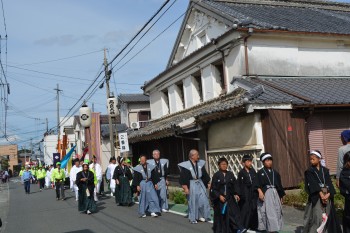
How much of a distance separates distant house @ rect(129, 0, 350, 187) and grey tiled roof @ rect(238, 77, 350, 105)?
0.04 meters

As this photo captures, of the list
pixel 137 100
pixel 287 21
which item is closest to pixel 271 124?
pixel 287 21

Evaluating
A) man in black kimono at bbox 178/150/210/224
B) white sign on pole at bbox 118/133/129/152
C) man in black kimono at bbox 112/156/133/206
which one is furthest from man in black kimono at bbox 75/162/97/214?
white sign on pole at bbox 118/133/129/152

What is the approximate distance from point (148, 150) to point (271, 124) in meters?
12.6

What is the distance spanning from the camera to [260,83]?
1432 centimetres

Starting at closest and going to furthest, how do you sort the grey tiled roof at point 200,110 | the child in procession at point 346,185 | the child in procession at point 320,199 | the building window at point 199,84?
1. the child in procession at point 346,185
2. the child in procession at point 320,199
3. the grey tiled roof at point 200,110
4. the building window at point 199,84

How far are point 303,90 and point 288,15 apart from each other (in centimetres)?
666

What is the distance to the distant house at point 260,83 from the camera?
12469mm

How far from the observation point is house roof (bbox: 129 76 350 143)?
12.3 metres

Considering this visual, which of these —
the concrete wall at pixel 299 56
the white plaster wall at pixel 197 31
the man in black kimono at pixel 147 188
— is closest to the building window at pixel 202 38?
the white plaster wall at pixel 197 31

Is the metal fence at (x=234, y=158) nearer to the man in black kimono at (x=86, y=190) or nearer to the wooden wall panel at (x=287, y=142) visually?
the wooden wall panel at (x=287, y=142)

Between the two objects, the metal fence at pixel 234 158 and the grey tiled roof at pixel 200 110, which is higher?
the grey tiled roof at pixel 200 110

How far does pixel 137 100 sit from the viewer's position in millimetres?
36062

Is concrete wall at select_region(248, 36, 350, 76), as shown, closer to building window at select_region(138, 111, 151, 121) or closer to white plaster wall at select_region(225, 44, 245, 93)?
white plaster wall at select_region(225, 44, 245, 93)

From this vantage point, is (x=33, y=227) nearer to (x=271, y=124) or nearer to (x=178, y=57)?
(x=271, y=124)
